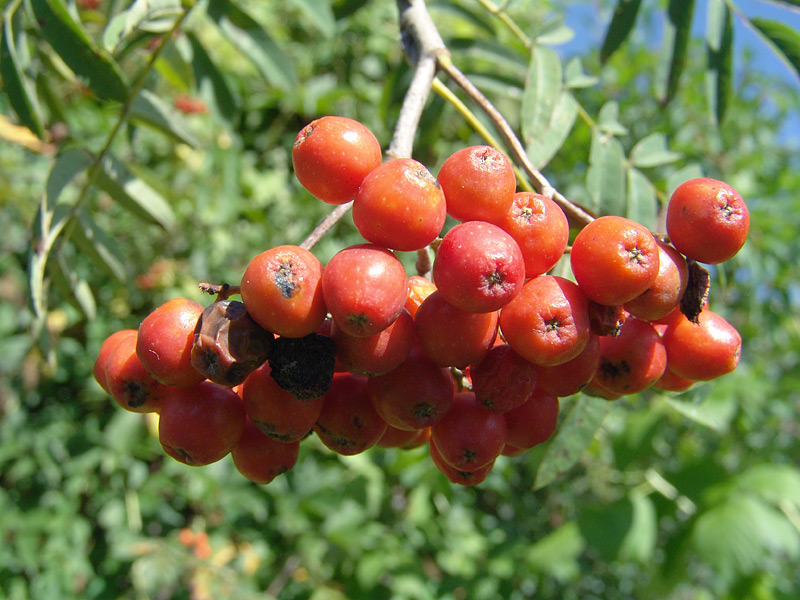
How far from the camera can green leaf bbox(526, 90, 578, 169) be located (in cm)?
134

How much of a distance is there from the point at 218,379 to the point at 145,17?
1084 mm

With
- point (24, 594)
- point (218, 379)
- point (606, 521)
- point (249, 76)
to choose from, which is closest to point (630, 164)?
point (218, 379)

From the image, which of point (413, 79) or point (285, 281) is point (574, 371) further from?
point (413, 79)

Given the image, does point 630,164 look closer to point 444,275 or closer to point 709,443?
point 444,275

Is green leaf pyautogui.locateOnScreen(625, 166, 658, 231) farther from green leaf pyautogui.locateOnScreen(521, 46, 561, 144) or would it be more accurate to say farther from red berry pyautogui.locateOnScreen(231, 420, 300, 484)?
red berry pyautogui.locateOnScreen(231, 420, 300, 484)

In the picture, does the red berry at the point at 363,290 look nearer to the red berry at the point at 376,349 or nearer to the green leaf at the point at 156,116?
the red berry at the point at 376,349

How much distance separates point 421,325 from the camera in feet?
3.06

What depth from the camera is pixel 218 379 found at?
2.79 ft

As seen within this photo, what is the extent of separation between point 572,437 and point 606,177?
692mm

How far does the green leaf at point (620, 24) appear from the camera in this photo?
1.82 meters

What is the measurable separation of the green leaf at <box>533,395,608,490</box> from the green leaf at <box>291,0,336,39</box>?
123 cm

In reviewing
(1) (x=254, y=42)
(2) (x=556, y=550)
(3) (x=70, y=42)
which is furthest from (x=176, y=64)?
(2) (x=556, y=550)

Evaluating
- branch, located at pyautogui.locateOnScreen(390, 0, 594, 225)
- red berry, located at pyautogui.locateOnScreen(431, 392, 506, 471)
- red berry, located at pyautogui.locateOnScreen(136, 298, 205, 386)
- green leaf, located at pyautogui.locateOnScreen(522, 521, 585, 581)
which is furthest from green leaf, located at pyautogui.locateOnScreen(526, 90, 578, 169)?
green leaf, located at pyautogui.locateOnScreen(522, 521, 585, 581)

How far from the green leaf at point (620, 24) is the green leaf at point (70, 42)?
4.77 feet
